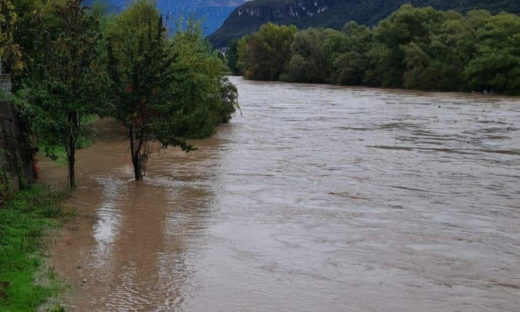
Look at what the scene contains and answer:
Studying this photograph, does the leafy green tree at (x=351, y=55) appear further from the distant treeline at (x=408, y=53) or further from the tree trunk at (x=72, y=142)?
the tree trunk at (x=72, y=142)

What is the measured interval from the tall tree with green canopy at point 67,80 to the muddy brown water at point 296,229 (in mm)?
1963

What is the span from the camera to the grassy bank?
29.8ft

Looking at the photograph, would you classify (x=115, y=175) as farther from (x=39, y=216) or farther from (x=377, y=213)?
(x=377, y=213)

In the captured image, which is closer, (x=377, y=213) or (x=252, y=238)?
(x=252, y=238)

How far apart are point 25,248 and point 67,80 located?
6.50 metres

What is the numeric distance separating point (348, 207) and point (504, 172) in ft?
27.8

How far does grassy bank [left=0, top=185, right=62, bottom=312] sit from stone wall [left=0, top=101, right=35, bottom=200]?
0.40 metres

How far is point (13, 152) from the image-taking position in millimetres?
15570

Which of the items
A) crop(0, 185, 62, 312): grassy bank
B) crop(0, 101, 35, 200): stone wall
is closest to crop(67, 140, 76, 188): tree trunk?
crop(0, 101, 35, 200): stone wall

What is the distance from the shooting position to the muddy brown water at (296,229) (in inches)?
402

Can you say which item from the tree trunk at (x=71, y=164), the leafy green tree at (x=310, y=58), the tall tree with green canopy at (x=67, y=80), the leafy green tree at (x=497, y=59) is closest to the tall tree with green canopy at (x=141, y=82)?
the tall tree with green canopy at (x=67, y=80)

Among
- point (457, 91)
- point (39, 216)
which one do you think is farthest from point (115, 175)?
point (457, 91)

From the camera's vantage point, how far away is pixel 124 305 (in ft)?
31.1

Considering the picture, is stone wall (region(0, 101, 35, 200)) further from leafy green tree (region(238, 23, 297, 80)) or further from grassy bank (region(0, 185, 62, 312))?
leafy green tree (region(238, 23, 297, 80))
